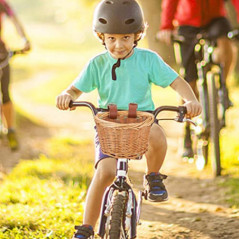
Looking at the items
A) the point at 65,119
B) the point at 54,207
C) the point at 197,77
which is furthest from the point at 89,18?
the point at 54,207

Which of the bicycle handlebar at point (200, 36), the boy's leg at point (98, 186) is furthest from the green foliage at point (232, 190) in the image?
the boy's leg at point (98, 186)

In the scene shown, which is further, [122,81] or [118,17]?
[122,81]

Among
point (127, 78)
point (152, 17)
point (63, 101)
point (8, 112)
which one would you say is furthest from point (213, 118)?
point (152, 17)

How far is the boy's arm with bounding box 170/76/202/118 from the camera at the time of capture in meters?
3.48

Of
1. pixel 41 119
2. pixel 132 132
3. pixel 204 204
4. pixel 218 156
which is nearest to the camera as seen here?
pixel 132 132

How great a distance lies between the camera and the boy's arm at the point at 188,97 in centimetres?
348

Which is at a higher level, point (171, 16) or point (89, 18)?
point (89, 18)

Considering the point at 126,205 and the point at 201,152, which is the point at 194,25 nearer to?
the point at 201,152

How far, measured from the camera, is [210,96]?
595 cm

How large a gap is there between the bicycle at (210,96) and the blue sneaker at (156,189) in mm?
2232

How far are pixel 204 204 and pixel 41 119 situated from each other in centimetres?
781

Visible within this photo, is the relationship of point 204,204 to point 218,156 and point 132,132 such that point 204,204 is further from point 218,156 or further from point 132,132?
point 132,132

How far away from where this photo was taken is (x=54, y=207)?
191 inches

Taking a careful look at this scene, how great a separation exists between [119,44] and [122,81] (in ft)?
0.83
